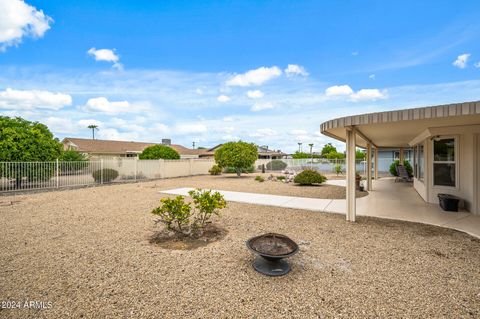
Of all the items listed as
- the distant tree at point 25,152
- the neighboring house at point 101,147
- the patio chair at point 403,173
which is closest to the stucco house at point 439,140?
the patio chair at point 403,173

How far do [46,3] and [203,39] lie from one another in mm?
7106

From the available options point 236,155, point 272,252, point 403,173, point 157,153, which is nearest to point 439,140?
point 272,252

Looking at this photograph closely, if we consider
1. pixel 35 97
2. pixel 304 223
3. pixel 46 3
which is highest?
pixel 46 3

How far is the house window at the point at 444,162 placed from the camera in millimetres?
7326

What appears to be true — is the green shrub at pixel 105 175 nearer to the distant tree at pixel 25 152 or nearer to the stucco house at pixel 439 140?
the distant tree at pixel 25 152

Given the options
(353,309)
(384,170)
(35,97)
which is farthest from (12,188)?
(384,170)

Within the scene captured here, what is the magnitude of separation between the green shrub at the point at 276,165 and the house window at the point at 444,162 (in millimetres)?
19528

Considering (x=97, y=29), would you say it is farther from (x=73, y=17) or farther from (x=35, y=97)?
(x=35, y=97)

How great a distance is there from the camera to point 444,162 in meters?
7.60

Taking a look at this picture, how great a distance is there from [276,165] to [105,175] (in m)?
18.8

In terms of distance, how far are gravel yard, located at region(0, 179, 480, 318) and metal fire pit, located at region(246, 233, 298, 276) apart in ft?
0.44

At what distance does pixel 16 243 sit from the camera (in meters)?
4.52

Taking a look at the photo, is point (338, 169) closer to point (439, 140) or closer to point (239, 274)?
point (439, 140)

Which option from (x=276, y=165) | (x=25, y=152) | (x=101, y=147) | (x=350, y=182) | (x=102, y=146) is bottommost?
(x=276, y=165)
